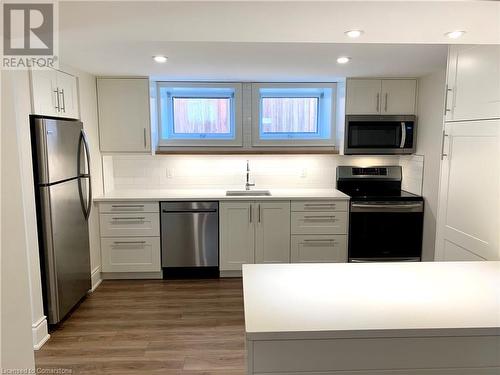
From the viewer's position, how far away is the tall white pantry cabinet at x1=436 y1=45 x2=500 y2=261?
192cm

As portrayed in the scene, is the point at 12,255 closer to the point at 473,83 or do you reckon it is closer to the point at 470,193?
the point at 470,193

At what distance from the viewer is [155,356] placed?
2451 mm

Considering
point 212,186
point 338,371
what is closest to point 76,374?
point 338,371

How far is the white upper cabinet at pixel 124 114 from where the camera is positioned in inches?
149

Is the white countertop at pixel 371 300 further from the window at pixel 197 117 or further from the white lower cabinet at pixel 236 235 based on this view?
the window at pixel 197 117

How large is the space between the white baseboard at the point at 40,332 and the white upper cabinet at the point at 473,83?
10.4 feet

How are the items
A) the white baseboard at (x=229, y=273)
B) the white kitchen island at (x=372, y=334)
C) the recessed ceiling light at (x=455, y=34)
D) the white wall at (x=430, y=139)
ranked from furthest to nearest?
1. the white baseboard at (x=229, y=273)
2. the white wall at (x=430, y=139)
3. the recessed ceiling light at (x=455, y=34)
4. the white kitchen island at (x=372, y=334)

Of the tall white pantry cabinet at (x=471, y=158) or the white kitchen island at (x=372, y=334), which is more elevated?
the tall white pantry cabinet at (x=471, y=158)

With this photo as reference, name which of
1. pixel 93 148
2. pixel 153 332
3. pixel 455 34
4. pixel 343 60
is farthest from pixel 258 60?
pixel 153 332

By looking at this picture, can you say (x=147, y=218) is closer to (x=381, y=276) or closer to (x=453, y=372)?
(x=381, y=276)

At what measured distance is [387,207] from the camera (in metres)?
3.74

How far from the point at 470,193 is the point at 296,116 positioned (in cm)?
247

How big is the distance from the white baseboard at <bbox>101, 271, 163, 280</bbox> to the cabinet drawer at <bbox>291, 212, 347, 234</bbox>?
155cm

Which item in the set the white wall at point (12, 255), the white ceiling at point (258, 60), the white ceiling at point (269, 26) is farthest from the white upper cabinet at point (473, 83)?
the white wall at point (12, 255)
